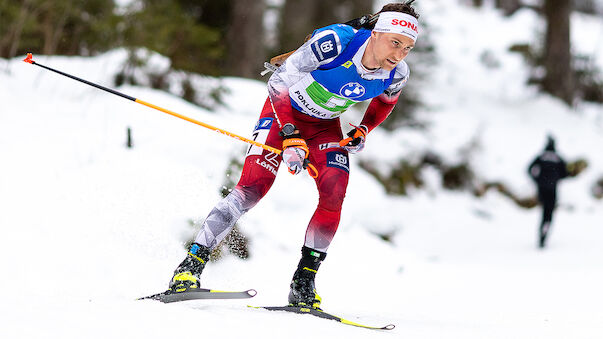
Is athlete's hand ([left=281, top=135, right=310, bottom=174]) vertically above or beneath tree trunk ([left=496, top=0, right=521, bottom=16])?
beneath

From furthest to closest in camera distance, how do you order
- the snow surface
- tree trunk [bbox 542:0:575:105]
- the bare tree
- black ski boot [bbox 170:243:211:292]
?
tree trunk [bbox 542:0:575:105] < the bare tree < black ski boot [bbox 170:243:211:292] < the snow surface

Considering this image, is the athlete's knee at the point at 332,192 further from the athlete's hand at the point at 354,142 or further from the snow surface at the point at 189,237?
the snow surface at the point at 189,237

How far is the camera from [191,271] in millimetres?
3811

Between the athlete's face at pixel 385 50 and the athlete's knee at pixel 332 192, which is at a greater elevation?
the athlete's face at pixel 385 50

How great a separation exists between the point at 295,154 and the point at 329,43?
699 mm

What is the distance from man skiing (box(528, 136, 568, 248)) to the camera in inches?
408

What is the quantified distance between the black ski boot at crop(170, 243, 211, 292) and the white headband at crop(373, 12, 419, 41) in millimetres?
1722

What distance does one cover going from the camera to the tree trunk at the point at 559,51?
17625 mm

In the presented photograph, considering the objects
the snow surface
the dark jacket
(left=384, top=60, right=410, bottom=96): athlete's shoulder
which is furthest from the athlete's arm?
the dark jacket

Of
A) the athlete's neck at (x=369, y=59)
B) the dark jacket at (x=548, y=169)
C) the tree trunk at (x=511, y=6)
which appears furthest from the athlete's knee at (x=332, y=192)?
the tree trunk at (x=511, y=6)

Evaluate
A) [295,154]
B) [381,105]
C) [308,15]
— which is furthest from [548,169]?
[308,15]

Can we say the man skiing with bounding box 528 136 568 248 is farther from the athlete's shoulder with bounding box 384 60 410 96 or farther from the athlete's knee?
the athlete's knee

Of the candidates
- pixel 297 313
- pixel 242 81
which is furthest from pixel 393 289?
pixel 242 81

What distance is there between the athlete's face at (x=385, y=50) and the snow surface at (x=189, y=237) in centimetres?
158
